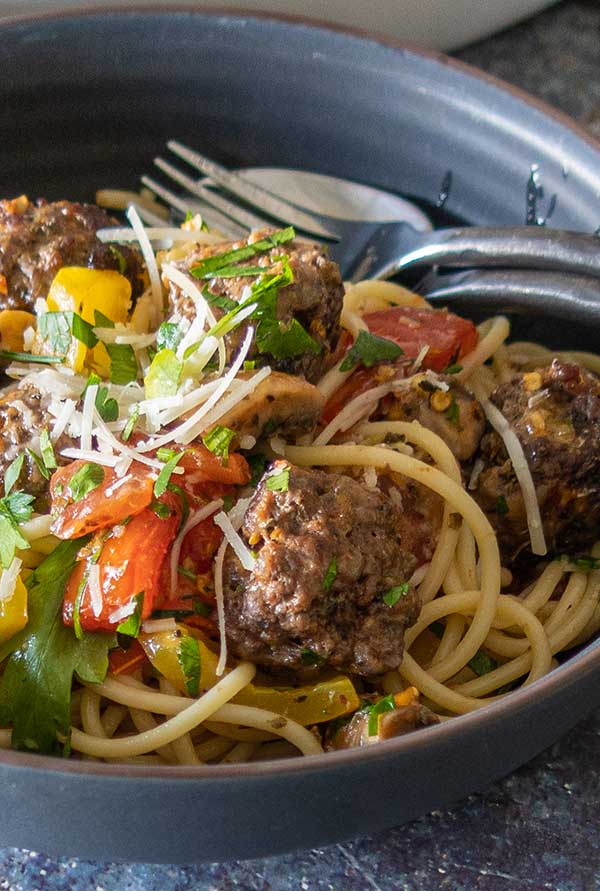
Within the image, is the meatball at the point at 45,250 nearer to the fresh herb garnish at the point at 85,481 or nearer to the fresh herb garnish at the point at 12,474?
the fresh herb garnish at the point at 12,474

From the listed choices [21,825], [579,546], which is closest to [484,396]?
[579,546]

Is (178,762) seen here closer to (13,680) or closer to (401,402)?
(13,680)

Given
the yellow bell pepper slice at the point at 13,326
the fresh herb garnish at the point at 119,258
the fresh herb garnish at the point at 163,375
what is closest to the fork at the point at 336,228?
the fresh herb garnish at the point at 119,258

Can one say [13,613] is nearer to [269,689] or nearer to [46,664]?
[46,664]

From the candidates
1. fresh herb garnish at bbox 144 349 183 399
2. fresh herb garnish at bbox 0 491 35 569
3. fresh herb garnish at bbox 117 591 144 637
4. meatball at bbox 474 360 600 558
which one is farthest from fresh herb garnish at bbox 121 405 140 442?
meatball at bbox 474 360 600 558

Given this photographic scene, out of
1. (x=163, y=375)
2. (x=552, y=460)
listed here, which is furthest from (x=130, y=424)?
(x=552, y=460)

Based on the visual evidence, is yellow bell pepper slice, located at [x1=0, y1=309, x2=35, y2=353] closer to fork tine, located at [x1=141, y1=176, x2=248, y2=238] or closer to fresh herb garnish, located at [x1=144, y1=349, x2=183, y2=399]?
fresh herb garnish, located at [x1=144, y1=349, x2=183, y2=399]

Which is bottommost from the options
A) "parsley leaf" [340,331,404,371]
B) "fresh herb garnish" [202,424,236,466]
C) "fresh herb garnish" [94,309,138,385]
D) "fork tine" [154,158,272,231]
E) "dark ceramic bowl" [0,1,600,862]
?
"fresh herb garnish" [202,424,236,466]
